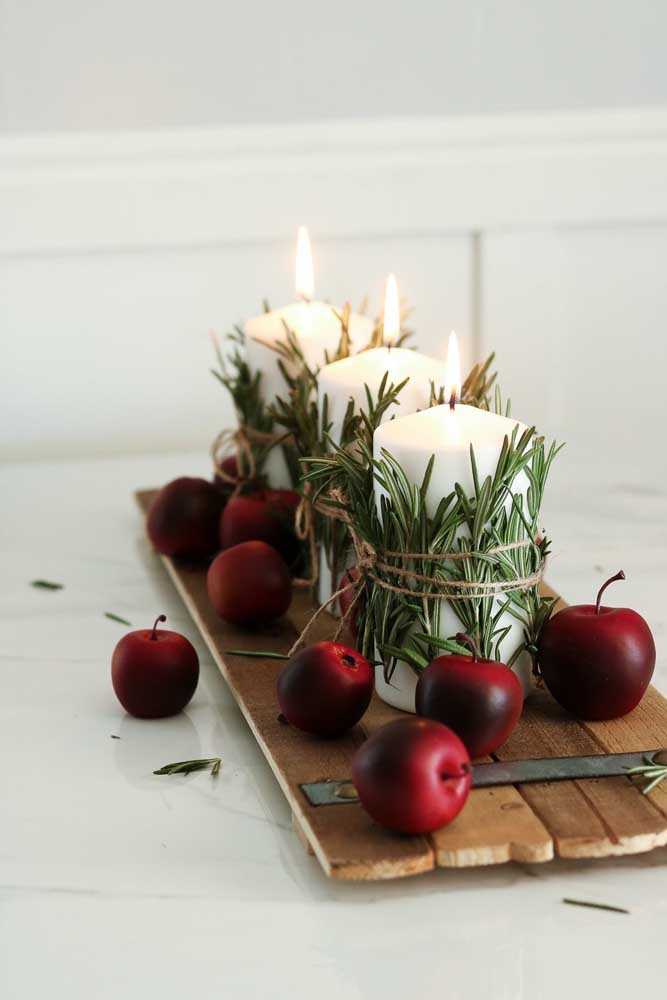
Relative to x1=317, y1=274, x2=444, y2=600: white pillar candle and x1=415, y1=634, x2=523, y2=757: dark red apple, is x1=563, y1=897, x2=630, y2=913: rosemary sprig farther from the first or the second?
x1=317, y1=274, x2=444, y2=600: white pillar candle

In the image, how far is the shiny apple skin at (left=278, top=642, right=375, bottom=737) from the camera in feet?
2.22

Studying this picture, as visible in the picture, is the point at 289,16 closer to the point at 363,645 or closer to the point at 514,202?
the point at 514,202

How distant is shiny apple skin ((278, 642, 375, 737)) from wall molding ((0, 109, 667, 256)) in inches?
33.3

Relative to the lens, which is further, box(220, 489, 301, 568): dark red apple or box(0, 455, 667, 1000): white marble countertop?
box(220, 489, 301, 568): dark red apple

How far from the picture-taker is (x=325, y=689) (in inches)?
26.6

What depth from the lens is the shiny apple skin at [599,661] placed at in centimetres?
70

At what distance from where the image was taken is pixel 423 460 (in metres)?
0.70

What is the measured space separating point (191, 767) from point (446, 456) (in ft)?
0.73

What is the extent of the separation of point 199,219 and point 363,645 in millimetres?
805

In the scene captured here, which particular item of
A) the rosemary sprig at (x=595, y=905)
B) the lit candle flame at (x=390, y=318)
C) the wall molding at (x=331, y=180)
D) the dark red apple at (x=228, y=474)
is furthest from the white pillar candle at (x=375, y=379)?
the wall molding at (x=331, y=180)

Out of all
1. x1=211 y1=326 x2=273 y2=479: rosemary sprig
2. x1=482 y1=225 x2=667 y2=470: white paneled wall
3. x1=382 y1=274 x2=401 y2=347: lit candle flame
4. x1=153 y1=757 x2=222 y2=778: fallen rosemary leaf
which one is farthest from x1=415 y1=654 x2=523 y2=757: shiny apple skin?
x1=482 y1=225 x2=667 y2=470: white paneled wall

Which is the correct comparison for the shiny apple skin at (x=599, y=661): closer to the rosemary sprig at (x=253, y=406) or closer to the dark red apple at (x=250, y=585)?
the dark red apple at (x=250, y=585)

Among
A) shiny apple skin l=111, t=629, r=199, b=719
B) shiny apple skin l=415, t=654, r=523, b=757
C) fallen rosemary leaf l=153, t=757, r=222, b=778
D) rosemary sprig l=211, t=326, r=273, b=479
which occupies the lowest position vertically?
fallen rosemary leaf l=153, t=757, r=222, b=778

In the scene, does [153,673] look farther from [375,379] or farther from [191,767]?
[375,379]
